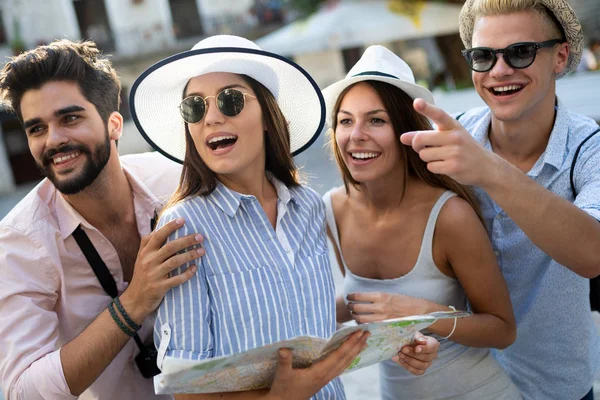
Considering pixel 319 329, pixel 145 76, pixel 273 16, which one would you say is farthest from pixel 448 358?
pixel 273 16

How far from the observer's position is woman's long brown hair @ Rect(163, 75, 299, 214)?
6.14ft

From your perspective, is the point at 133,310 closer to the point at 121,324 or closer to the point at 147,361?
the point at 121,324

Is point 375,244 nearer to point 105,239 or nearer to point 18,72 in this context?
point 105,239

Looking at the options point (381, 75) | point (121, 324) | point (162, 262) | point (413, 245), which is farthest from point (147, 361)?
point (381, 75)

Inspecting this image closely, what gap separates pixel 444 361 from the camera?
2.21m

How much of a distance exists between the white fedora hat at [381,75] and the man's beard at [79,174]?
0.89 meters

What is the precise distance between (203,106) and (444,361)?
124cm

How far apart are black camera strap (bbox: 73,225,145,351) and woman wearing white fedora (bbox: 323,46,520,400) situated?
84 cm

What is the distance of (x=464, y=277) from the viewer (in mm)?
2127

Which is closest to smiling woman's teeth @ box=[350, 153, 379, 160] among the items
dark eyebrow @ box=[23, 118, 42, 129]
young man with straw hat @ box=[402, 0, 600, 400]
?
young man with straw hat @ box=[402, 0, 600, 400]

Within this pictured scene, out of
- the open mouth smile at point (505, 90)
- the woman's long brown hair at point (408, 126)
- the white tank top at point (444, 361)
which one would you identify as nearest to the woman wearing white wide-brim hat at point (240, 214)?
the woman's long brown hair at point (408, 126)

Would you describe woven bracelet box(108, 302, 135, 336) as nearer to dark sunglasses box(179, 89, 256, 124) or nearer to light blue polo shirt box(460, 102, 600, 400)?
dark sunglasses box(179, 89, 256, 124)

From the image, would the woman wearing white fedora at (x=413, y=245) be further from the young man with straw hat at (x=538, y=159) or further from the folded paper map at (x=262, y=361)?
the folded paper map at (x=262, y=361)

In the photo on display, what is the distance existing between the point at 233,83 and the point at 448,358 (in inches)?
48.5
